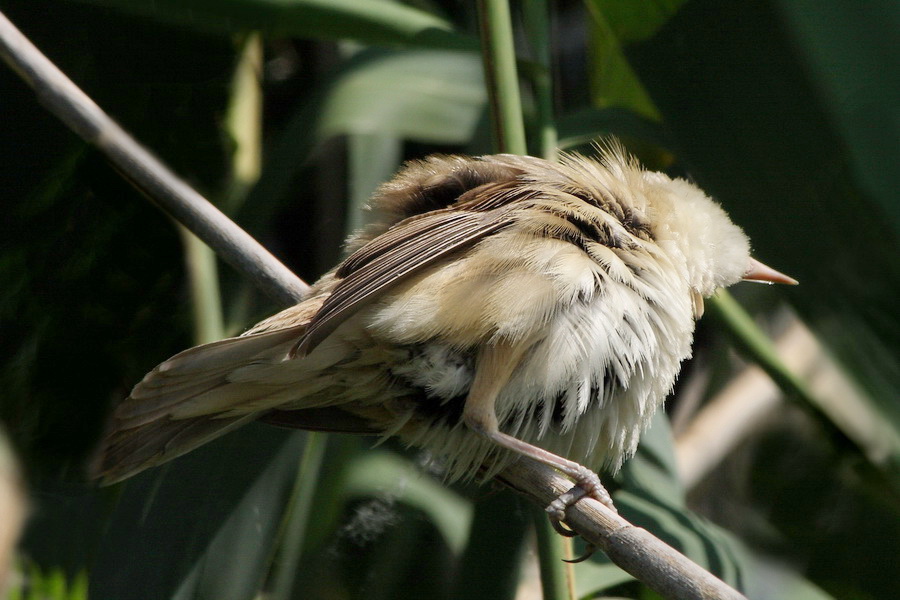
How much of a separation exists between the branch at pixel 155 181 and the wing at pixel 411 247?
217 mm

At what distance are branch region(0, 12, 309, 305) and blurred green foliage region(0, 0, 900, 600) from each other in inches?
18.9

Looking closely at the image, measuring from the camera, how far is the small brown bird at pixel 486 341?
1840 millimetres

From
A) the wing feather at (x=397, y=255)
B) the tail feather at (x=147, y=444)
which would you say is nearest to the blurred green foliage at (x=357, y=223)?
the tail feather at (x=147, y=444)

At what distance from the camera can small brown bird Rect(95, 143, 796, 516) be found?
184 centimetres

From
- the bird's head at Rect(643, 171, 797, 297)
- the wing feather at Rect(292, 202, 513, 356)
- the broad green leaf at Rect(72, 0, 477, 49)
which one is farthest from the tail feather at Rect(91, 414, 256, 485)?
the broad green leaf at Rect(72, 0, 477, 49)

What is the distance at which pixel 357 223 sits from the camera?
2611 mm

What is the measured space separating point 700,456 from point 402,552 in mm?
1116

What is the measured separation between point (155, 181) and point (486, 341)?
2.76 feet

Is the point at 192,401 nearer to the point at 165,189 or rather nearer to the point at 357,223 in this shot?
the point at 165,189

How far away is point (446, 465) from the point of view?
2072mm

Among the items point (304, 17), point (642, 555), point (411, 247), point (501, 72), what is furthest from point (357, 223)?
point (642, 555)

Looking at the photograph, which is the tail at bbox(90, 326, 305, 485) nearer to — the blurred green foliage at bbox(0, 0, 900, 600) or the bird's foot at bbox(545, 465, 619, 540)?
the blurred green foliage at bbox(0, 0, 900, 600)

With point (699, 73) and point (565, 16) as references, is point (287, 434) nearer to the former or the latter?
point (699, 73)

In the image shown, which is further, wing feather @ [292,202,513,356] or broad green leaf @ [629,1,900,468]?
broad green leaf @ [629,1,900,468]
